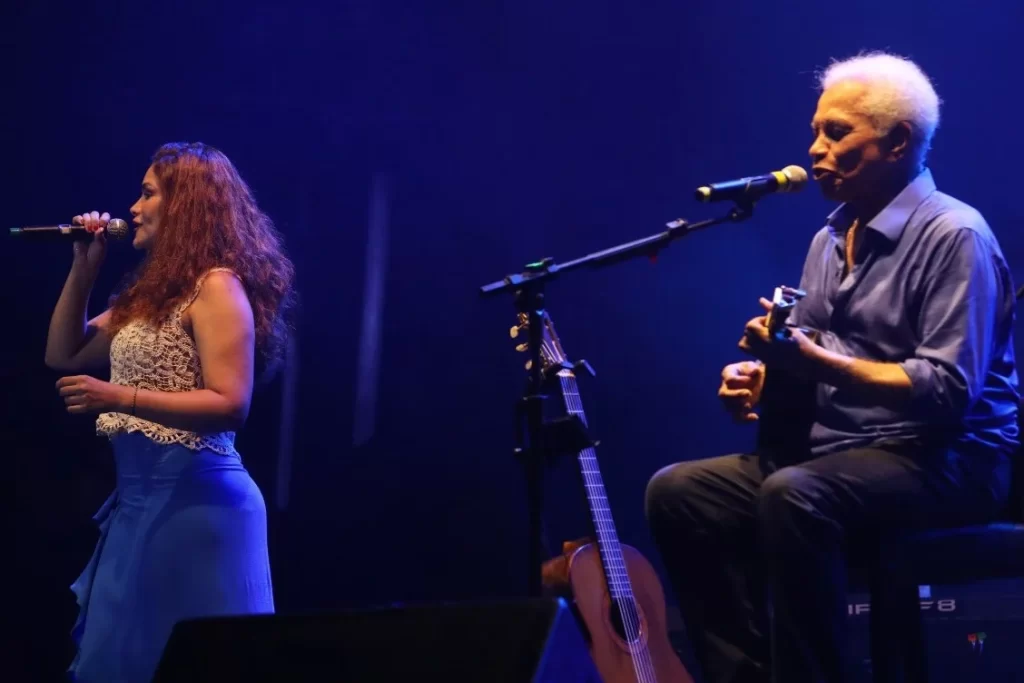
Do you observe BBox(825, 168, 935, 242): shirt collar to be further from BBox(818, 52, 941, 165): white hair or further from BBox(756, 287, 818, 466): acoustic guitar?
BBox(756, 287, 818, 466): acoustic guitar

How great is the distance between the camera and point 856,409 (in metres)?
2.42

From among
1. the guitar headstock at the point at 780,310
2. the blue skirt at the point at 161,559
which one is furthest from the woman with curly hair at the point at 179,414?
the guitar headstock at the point at 780,310

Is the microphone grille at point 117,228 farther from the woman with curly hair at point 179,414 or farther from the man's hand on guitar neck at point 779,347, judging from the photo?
the man's hand on guitar neck at point 779,347

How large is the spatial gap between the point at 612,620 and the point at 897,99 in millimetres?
1598

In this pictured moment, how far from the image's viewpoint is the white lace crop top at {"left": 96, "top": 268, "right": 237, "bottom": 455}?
2688 millimetres

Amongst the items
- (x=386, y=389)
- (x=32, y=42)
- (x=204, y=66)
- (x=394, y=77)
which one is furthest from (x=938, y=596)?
(x=32, y=42)

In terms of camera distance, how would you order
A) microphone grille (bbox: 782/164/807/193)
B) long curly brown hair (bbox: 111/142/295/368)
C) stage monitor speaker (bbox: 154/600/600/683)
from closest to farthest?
stage monitor speaker (bbox: 154/600/600/683)
microphone grille (bbox: 782/164/807/193)
long curly brown hair (bbox: 111/142/295/368)

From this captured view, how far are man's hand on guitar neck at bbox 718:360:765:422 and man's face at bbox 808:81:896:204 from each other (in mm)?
493

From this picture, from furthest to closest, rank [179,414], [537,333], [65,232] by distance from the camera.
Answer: [65,232], [179,414], [537,333]

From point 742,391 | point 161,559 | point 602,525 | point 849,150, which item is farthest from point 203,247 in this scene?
point 849,150

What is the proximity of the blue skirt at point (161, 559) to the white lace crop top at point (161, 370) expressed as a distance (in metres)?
0.03

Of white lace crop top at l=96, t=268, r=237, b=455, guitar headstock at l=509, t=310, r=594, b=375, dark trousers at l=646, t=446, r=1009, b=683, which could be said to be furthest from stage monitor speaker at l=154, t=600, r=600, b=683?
guitar headstock at l=509, t=310, r=594, b=375

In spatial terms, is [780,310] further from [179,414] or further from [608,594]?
[179,414]

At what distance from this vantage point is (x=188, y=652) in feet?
5.45
